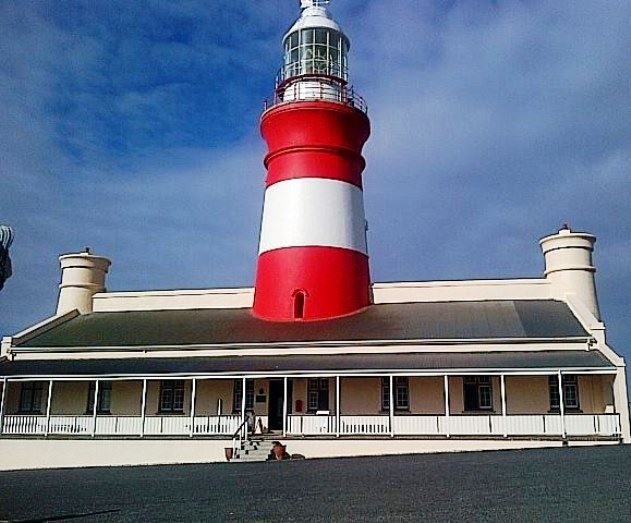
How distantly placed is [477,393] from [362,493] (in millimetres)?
12947

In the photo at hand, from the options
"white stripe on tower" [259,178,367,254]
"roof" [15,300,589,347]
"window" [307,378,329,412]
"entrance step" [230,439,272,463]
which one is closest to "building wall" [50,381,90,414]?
"roof" [15,300,589,347]

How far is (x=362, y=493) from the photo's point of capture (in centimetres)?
960

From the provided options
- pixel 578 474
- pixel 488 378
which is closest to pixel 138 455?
pixel 488 378

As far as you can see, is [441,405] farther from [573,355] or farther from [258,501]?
[258,501]

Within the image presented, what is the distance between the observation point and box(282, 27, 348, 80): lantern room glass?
26.0 meters

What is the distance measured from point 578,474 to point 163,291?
1989 centimetres

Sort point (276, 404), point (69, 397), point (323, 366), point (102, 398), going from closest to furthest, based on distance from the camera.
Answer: point (323, 366) < point (276, 404) < point (102, 398) < point (69, 397)

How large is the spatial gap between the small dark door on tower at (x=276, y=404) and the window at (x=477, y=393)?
5256 millimetres

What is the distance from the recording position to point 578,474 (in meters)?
10.8

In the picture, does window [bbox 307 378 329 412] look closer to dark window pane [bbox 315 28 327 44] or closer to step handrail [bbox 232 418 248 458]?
step handrail [bbox 232 418 248 458]

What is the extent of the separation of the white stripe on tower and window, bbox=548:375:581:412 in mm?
7711

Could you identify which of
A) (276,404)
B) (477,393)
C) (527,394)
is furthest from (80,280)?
(527,394)

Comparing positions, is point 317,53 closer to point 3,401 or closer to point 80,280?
point 80,280

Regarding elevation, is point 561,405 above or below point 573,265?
below
